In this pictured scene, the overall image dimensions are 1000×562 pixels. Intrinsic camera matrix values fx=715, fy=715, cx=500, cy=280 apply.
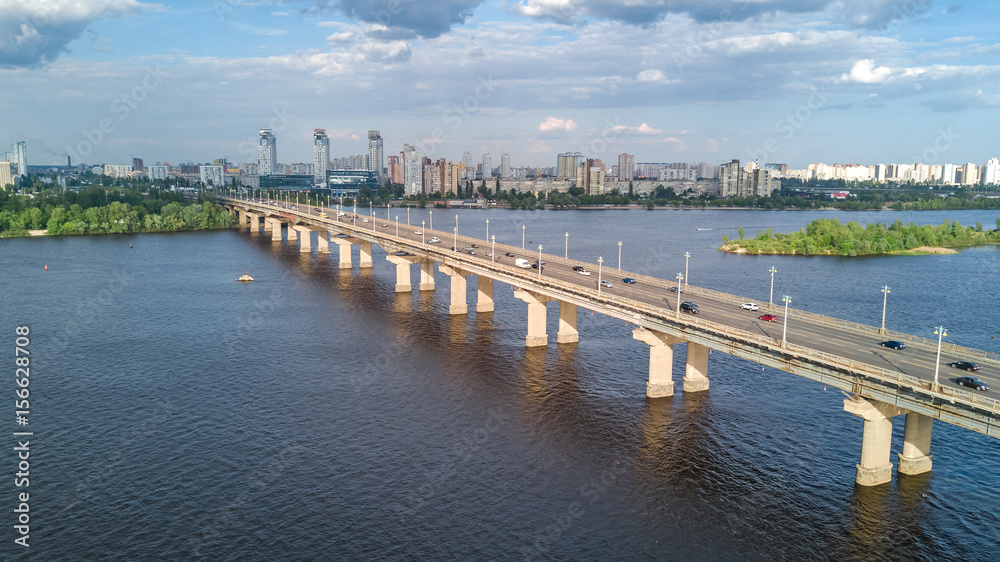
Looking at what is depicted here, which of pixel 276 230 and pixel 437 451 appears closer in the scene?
pixel 437 451

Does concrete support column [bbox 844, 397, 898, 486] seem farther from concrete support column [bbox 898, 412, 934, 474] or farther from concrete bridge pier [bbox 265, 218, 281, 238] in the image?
concrete bridge pier [bbox 265, 218, 281, 238]

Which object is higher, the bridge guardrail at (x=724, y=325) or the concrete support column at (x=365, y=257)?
the bridge guardrail at (x=724, y=325)

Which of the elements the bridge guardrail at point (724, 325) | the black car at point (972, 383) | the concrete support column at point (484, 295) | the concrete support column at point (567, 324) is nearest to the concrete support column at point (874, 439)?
the bridge guardrail at point (724, 325)

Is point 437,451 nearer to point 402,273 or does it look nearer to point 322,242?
point 402,273

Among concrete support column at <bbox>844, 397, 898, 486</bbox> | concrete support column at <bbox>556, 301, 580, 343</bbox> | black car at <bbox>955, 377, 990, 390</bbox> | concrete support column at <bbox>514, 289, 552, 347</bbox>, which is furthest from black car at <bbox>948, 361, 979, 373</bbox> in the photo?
concrete support column at <bbox>514, 289, 552, 347</bbox>

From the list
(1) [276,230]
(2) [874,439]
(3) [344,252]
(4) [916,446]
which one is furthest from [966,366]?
(1) [276,230]

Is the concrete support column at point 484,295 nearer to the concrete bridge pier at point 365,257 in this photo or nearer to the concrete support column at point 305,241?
the concrete bridge pier at point 365,257
